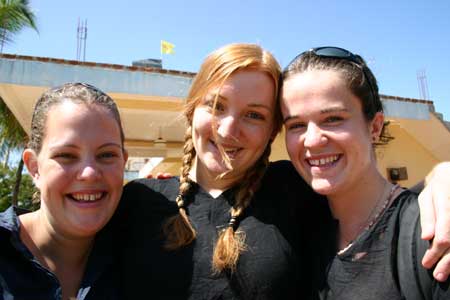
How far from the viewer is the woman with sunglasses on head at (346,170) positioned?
1503 millimetres

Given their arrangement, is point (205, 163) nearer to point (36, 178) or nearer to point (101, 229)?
point (101, 229)

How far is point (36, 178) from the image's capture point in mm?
1839

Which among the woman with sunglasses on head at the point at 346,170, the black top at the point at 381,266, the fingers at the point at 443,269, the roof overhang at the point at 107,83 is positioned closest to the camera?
the fingers at the point at 443,269

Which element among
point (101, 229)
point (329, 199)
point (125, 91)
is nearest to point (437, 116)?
point (125, 91)

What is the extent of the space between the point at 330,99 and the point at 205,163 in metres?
0.69

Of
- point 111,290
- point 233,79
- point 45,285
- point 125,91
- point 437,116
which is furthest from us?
point 437,116

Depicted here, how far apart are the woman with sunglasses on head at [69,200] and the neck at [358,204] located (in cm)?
105

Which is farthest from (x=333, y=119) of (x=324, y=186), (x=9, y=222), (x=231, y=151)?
(x=9, y=222)

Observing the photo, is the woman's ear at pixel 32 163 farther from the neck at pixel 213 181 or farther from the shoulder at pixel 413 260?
the shoulder at pixel 413 260

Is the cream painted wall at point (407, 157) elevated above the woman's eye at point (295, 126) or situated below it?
above

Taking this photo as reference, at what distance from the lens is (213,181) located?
82.1 inches

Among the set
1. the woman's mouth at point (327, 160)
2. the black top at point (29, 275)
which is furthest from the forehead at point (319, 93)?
the black top at point (29, 275)

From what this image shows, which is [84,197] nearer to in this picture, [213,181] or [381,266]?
[213,181]

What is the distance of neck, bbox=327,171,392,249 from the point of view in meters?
1.72
